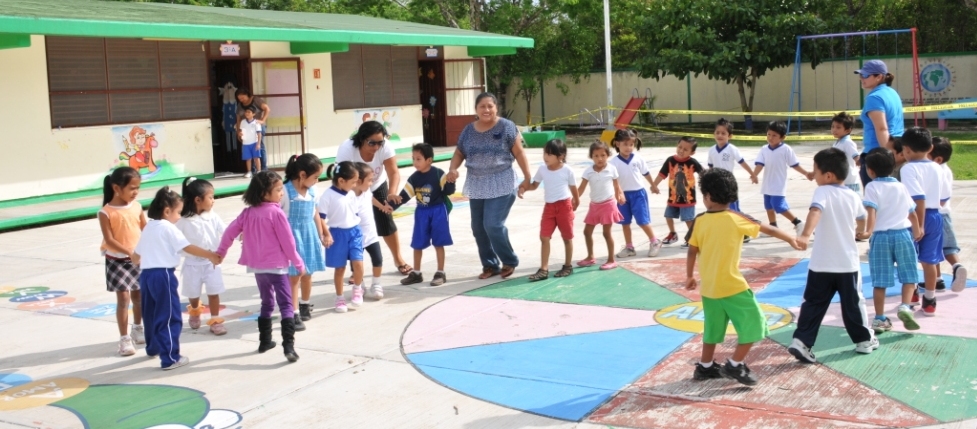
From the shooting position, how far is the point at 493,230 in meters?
8.94

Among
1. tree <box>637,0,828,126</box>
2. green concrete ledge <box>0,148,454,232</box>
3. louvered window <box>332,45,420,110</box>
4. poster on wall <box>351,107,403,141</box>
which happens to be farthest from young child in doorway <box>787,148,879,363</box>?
tree <box>637,0,828,126</box>

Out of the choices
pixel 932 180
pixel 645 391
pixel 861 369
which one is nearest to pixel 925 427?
pixel 861 369

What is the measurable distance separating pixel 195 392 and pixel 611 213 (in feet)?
14.6

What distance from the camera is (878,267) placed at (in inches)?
260

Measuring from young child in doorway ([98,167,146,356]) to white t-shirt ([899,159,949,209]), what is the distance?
212 inches

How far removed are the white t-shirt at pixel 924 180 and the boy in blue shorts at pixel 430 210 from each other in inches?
149

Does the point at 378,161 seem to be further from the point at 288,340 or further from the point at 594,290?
the point at 288,340

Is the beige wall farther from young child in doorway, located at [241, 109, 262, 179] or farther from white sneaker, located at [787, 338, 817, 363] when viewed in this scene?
white sneaker, located at [787, 338, 817, 363]

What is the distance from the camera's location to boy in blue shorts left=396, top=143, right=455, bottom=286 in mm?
8906

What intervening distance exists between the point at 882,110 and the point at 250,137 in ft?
38.9

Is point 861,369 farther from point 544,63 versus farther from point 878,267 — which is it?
point 544,63

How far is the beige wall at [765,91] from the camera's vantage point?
27.0 metres

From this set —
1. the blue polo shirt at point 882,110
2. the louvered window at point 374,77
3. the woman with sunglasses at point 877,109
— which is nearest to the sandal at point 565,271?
the woman with sunglasses at point 877,109

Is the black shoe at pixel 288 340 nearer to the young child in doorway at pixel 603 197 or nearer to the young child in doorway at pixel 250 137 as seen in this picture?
the young child in doorway at pixel 603 197
